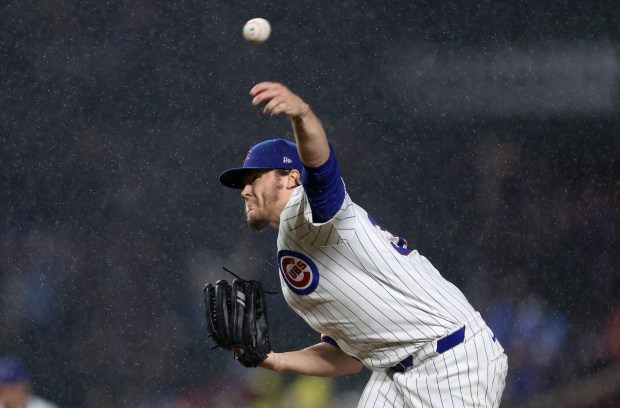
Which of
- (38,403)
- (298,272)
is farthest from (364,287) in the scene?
(38,403)

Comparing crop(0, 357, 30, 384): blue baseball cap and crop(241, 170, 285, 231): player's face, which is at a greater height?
crop(241, 170, 285, 231): player's face

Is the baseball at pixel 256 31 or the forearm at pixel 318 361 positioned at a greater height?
the baseball at pixel 256 31

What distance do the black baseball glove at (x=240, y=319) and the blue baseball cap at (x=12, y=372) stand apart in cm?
143

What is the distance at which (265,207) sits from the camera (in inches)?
106

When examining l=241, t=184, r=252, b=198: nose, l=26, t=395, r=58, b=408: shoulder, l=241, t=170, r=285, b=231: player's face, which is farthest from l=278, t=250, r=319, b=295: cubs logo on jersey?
l=26, t=395, r=58, b=408: shoulder

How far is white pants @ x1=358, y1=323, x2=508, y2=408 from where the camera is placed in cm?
264

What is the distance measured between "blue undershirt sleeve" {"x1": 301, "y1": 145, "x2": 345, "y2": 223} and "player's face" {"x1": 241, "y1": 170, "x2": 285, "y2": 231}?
0.38m

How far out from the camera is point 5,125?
3895 mm

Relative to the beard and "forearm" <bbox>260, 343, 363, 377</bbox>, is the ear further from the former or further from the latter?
"forearm" <bbox>260, 343, 363, 377</bbox>

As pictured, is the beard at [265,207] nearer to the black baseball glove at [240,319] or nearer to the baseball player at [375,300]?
the baseball player at [375,300]

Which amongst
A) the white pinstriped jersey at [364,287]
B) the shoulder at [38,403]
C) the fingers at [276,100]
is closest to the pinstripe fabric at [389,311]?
the white pinstriped jersey at [364,287]

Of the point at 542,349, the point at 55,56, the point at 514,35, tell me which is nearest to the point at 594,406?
the point at 542,349

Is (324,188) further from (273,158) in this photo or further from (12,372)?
(12,372)

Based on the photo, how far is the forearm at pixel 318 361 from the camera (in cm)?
294
